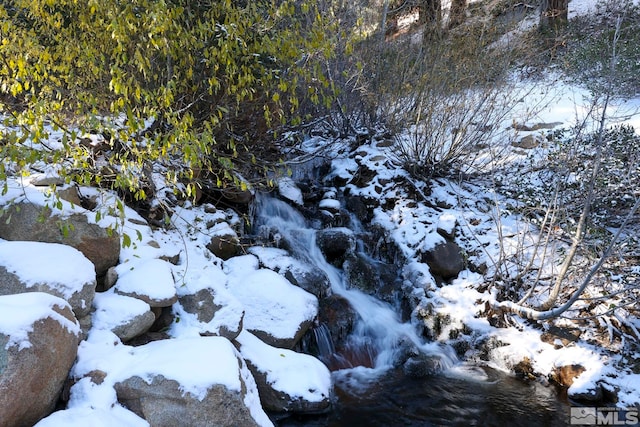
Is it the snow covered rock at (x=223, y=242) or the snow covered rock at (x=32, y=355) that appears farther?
the snow covered rock at (x=223, y=242)

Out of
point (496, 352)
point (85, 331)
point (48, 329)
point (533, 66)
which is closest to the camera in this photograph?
point (48, 329)

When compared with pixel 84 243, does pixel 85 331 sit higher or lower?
lower

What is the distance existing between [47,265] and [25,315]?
3.50 ft

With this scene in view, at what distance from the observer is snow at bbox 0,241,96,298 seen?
4.04m

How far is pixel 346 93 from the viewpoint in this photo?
10.2m

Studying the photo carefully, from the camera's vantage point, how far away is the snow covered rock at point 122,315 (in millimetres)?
4328

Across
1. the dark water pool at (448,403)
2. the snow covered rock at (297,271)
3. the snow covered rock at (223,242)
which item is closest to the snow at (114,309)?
the dark water pool at (448,403)

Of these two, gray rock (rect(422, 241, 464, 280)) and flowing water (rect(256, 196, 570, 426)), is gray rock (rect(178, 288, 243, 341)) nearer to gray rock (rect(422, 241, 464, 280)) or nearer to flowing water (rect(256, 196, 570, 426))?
flowing water (rect(256, 196, 570, 426))

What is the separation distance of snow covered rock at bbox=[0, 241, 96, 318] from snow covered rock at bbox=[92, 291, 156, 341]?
0.53 ft

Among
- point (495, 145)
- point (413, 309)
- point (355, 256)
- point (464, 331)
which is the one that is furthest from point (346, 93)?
point (464, 331)

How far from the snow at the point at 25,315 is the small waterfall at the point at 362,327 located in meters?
3.66

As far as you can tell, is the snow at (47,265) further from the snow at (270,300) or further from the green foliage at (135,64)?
the snow at (270,300)

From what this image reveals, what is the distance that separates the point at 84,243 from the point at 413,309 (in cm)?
491

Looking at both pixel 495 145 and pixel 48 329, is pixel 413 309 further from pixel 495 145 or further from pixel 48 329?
pixel 48 329
